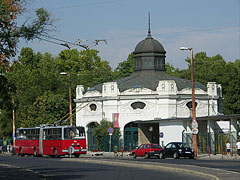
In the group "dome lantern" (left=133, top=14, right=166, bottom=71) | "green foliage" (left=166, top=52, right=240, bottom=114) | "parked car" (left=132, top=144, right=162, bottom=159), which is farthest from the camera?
"green foliage" (left=166, top=52, right=240, bottom=114)

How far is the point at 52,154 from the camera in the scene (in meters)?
52.6

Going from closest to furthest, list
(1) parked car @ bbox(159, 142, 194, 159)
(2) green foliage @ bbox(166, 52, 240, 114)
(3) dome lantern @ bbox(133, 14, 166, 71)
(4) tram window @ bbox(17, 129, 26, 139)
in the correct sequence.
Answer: (1) parked car @ bbox(159, 142, 194, 159)
(4) tram window @ bbox(17, 129, 26, 139)
(3) dome lantern @ bbox(133, 14, 166, 71)
(2) green foliage @ bbox(166, 52, 240, 114)

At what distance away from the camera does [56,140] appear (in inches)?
2025

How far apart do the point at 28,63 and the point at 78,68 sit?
9623mm

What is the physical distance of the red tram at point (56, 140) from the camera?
5046 cm

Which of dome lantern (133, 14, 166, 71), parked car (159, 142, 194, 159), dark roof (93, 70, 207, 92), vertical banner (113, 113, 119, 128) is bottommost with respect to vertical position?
parked car (159, 142, 194, 159)

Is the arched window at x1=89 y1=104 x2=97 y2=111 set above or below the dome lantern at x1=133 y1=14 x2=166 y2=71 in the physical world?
below

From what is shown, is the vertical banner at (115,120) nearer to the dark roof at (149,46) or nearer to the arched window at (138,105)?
the arched window at (138,105)

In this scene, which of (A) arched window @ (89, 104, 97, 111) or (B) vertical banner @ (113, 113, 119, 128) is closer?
(B) vertical banner @ (113, 113, 119, 128)

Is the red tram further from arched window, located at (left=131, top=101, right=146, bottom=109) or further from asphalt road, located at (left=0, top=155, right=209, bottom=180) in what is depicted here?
arched window, located at (left=131, top=101, right=146, bottom=109)

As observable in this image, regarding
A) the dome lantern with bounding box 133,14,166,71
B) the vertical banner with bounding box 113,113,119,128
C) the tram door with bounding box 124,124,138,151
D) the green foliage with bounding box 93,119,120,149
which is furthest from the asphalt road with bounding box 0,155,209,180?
the dome lantern with bounding box 133,14,166,71

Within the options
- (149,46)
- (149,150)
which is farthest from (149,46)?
(149,150)

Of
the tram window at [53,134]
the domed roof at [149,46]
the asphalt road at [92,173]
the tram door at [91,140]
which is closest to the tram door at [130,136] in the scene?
the tram door at [91,140]

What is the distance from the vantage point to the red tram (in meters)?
50.5
